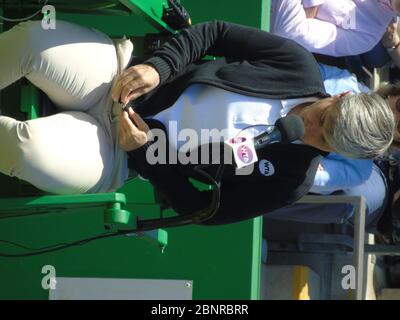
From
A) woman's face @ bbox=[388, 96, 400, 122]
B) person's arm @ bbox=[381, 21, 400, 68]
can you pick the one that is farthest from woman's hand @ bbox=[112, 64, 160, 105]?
person's arm @ bbox=[381, 21, 400, 68]

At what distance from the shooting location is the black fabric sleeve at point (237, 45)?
6.97ft

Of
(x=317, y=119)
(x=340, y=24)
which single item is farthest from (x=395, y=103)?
(x=317, y=119)

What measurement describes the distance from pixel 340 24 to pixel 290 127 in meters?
1.32

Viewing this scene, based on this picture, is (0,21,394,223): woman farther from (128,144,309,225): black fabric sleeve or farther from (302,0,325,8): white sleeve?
(302,0,325,8): white sleeve

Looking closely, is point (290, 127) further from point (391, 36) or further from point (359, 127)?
point (391, 36)

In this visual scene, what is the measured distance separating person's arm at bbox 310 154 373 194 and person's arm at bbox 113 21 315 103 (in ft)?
2.94

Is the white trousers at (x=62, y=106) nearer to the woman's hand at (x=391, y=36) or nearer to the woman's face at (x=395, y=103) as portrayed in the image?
the woman's face at (x=395, y=103)

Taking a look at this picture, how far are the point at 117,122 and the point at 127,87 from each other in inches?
7.7

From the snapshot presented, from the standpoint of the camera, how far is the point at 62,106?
213 centimetres

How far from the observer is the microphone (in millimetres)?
1923

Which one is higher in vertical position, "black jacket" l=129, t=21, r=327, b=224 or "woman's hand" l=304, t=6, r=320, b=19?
"woman's hand" l=304, t=6, r=320, b=19

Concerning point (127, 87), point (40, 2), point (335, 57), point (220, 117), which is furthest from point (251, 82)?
point (335, 57)

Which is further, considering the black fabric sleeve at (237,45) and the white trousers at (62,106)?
the black fabric sleeve at (237,45)

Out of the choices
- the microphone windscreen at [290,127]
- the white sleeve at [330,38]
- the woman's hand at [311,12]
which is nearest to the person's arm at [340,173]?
the white sleeve at [330,38]
